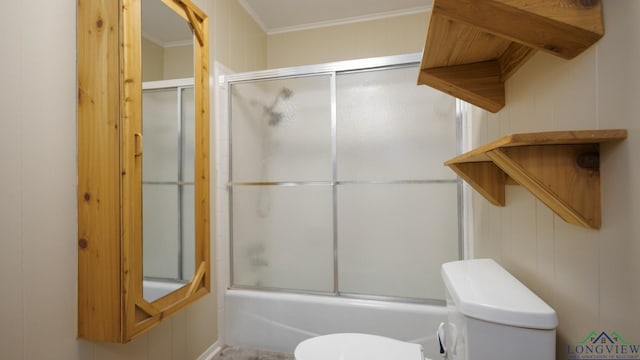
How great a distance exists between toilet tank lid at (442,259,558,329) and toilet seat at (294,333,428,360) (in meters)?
0.58

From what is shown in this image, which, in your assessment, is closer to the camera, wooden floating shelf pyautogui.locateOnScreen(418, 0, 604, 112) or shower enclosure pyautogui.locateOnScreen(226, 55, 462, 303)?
wooden floating shelf pyautogui.locateOnScreen(418, 0, 604, 112)

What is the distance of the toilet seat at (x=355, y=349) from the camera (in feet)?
4.28

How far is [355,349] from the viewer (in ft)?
4.45

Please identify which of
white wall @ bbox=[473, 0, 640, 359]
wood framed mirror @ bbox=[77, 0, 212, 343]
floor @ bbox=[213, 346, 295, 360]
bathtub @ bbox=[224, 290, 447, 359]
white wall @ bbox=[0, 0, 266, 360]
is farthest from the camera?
floor @ bbox=[213, 346, 295, 360]

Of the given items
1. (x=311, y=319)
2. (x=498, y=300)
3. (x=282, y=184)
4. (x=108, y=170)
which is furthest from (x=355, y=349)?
(x=108, y=170)

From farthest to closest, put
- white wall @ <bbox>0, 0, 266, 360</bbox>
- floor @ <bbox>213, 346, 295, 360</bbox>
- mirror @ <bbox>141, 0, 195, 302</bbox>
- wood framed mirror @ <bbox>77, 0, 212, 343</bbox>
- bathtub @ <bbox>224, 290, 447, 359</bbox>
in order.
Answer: floor @ <bbox>213, 346, 295, 360</bbox> < bathtub @ <bbox>224, 290, 447, 359</bbox> < mirror @ <bbox>141, 0, 195, 302</bbox> < wood framed mirror @ <bbox>77, 0, 212, 343</bbox> < white wall @ <bbox>0, 0, 266, 360</bbox>

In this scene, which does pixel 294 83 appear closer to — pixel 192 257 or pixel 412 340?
pixel 192 257

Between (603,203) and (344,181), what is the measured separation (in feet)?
4.61

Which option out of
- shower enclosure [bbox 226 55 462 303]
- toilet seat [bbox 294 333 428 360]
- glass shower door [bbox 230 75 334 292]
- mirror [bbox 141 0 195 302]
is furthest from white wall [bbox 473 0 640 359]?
mirror [bbox 141 0 195 302]

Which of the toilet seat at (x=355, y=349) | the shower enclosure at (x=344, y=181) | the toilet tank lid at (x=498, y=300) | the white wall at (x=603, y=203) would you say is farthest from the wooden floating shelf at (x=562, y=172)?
the shower enclosure at (x=344, y=181)

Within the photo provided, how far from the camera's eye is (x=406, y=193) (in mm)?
1850

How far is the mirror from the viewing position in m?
1.28

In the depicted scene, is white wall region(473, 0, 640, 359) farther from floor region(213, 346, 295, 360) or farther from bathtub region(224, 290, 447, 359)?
floor region(213, 346, 295, 360)

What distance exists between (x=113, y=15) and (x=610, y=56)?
1428 millimetres
